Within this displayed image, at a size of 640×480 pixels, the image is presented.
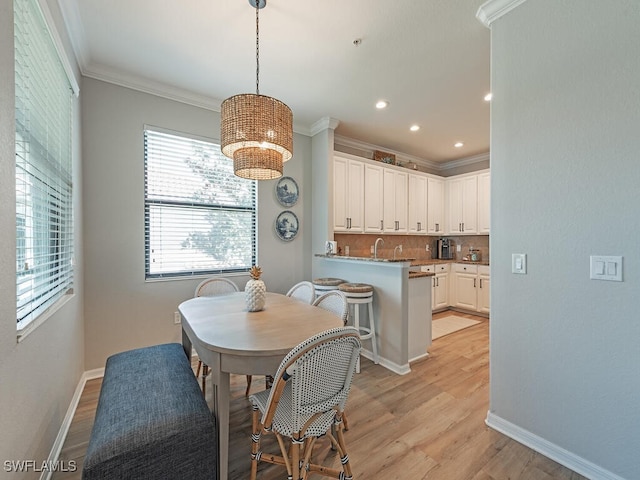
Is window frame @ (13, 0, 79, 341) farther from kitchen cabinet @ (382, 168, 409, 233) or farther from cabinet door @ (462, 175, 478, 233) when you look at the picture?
cabinet door @ (462, 175, 478, 233)

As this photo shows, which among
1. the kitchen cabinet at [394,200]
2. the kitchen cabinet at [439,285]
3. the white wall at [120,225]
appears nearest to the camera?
the white wall at [120,225]

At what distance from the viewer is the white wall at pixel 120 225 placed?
2562 millimetres

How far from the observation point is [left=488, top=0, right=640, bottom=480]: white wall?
1394 millimetres

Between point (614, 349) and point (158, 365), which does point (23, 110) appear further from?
point (614, 349)

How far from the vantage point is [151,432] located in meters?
1.15

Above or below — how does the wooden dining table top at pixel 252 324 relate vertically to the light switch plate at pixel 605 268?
below

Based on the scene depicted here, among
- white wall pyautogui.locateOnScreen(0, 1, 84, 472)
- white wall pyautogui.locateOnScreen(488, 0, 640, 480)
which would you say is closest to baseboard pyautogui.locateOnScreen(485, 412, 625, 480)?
white wall pyautogui.locateOnScreen(488, 0, 640, 480)

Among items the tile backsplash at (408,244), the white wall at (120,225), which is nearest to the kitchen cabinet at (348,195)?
the tile backsplash at (408,244)

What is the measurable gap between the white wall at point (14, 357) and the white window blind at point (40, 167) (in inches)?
5.4

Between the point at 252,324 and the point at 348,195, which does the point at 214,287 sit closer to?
the point at 252,324

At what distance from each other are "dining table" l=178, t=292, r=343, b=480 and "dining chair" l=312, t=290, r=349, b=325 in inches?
4.2

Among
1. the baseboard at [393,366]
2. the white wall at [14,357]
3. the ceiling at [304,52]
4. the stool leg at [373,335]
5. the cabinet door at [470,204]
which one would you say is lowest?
the baseboard at [393,366]

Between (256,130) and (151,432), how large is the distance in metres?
1.62

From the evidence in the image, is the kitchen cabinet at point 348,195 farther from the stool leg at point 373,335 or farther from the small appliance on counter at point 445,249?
the small appliance on counter at point 445,249
